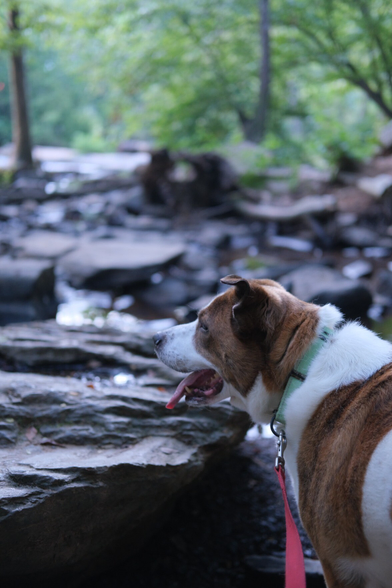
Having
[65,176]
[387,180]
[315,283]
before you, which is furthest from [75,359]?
[65,176]

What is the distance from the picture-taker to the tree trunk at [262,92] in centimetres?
1461

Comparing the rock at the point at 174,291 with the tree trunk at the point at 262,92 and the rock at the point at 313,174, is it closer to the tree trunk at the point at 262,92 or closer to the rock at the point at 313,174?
the rock at the point at 313,174

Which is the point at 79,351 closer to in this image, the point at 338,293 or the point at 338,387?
the point at 338,387

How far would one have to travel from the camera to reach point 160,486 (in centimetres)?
261

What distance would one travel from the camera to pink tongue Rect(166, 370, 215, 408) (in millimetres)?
2699

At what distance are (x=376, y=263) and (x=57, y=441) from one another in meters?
8.53

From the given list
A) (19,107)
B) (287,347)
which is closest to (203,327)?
(287,347)

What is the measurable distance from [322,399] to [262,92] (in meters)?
16.2

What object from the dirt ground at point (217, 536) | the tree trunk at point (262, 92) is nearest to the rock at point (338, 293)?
the dirt ground at point (217, 536)

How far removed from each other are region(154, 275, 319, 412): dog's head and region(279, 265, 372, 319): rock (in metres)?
4.33

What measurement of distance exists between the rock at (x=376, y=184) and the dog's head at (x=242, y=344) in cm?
866

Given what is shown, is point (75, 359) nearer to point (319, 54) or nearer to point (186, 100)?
point (319, 54)

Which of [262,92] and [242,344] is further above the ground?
[262,92]

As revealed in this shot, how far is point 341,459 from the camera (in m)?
2.01
